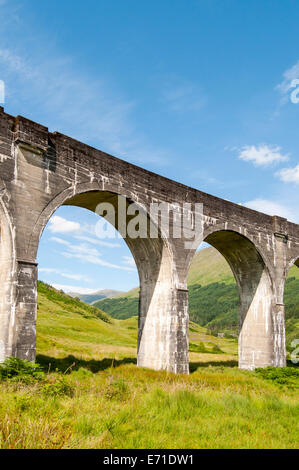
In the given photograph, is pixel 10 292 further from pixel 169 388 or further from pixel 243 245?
pixel 243 245

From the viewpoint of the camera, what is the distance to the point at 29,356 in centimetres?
1069

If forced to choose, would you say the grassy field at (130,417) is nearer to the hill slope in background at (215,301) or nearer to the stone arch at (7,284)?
the stone arch at (7,284)

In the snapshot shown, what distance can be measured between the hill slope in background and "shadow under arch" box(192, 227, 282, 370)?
52.6 m

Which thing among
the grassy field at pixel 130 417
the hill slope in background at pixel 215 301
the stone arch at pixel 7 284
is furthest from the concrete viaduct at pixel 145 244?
the hill slope in background at pixel 215 301

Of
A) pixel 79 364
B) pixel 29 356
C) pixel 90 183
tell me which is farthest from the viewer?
pixel 79 364

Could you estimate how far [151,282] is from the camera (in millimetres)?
16516

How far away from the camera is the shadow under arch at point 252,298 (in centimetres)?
1900

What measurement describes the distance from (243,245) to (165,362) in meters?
7.49

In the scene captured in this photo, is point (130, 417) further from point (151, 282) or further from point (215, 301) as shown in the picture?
point (215, 301)

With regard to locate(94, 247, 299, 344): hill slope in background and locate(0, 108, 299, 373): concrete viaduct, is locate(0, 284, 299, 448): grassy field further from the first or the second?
locate(94, 247, 299, 344): hill slope in background

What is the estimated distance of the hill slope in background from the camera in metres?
90.5

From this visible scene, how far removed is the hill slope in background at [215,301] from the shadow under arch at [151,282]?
58.2 meters

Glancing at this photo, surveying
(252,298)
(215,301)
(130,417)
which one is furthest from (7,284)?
(215,301)
